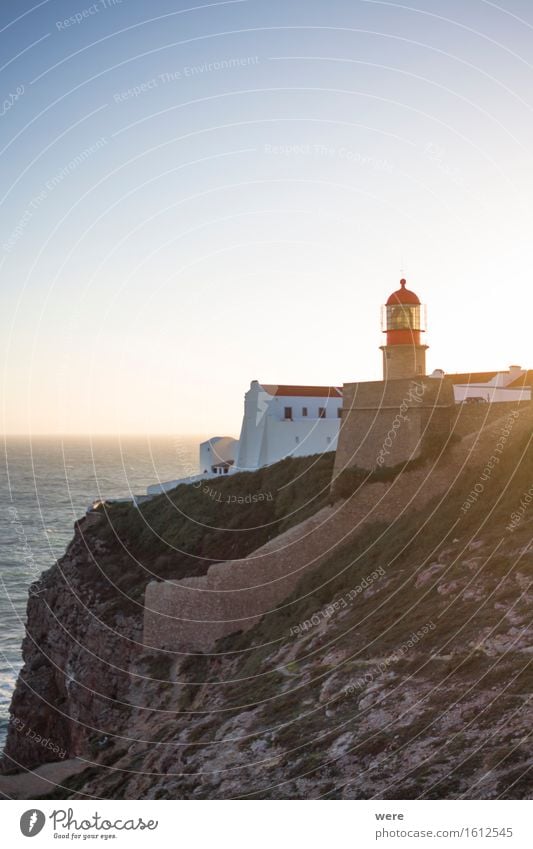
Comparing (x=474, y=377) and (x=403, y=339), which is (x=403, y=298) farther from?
(x=474, y=377)

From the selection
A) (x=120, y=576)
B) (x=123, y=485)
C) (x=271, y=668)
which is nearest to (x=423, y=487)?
(x=271, y=668)

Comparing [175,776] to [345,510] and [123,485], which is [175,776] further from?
[123,485]

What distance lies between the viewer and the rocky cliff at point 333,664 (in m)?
16.8

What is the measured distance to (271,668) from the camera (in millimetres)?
26609

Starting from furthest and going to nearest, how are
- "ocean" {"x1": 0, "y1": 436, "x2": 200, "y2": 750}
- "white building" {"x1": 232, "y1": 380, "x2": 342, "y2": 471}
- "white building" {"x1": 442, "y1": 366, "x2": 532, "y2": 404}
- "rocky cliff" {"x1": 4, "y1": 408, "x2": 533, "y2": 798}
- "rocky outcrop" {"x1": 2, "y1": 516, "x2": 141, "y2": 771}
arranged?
1. "ocean" {"x1": 0, "y1": 436, "x2": 200, "y2": 750}
2. "white building" {"x1": 232, "y1": 380, "x2": 342, "y2": 471}
3. "white building" {"x1": 442, "y1": 366, "x2": 532, "y2": 404}
4. "rocky outcrop" {"x1": 2, "y1": 516, "x2": 141, "y2": 771}
5. "rocky cliff" {"x1": 4, "y1": 408, "x2": 533, "y2": 798}

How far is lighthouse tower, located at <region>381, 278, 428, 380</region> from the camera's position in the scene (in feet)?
121

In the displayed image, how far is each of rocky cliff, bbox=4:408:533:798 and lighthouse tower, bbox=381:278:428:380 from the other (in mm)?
5240

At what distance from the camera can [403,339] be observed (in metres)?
36.9

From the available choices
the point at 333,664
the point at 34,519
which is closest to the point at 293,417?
the point at 333,664

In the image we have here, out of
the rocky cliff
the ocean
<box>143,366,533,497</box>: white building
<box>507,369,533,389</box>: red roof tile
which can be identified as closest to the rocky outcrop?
the rocky cliff

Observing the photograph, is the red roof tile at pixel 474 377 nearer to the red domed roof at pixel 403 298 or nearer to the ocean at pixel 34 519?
the red domed roof at pixel 403 298

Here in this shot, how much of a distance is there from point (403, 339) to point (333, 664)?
57.2ft

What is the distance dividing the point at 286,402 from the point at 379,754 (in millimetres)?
41191

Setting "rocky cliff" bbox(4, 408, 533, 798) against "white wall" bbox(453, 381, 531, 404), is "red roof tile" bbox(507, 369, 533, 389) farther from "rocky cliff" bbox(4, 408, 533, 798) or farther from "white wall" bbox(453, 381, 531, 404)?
"rocky cliff" bbox(4, 408, 533, 798)
